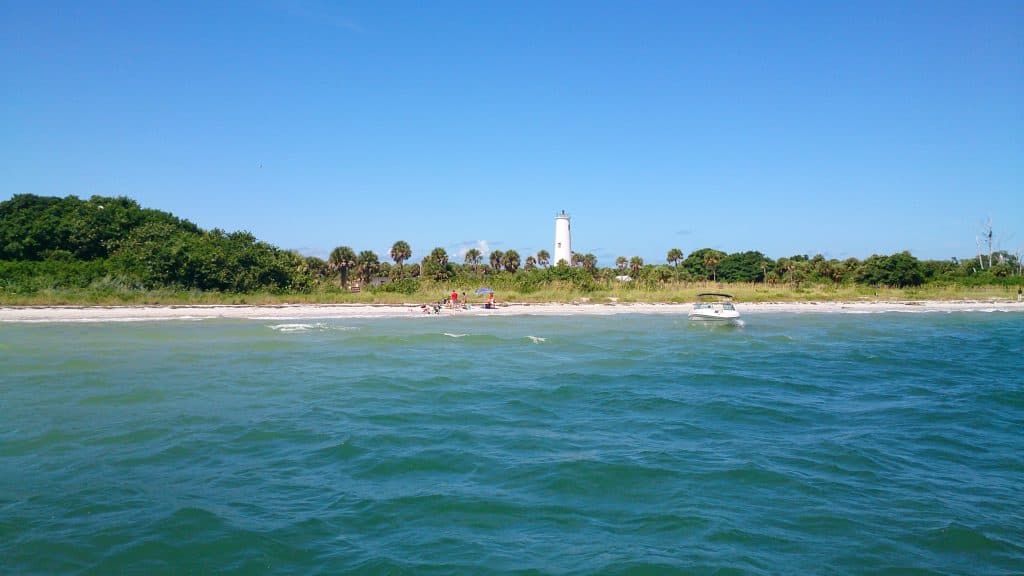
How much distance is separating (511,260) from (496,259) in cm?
174

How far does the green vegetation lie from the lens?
32.6 meters

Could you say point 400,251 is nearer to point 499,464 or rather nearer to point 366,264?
point 366,264

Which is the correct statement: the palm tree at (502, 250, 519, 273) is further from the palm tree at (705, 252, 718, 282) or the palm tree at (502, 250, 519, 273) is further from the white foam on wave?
the white foam on wave

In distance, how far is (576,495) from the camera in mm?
8352

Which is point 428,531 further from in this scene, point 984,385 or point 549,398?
point 984,385

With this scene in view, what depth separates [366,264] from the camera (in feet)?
193

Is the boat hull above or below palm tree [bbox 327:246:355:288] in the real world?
below

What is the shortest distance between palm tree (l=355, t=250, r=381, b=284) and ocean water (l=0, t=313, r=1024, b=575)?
39.3 m

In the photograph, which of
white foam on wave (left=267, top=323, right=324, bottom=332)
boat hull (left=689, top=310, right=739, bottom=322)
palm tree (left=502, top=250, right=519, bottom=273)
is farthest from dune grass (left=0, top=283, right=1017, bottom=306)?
palm tree (left=502, top=250, right=519, bottom=273)

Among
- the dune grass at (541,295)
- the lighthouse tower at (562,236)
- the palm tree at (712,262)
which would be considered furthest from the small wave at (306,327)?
the palm tree at (712,262)

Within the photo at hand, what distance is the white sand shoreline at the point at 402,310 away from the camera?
27.8 meters

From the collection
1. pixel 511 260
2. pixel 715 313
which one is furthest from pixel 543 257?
pixel 715 313

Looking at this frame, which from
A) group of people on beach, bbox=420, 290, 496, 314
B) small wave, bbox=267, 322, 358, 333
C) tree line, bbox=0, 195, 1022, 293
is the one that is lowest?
small wave, bbox=267, 322, 358, 333

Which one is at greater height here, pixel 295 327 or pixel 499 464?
pixel 295 327
